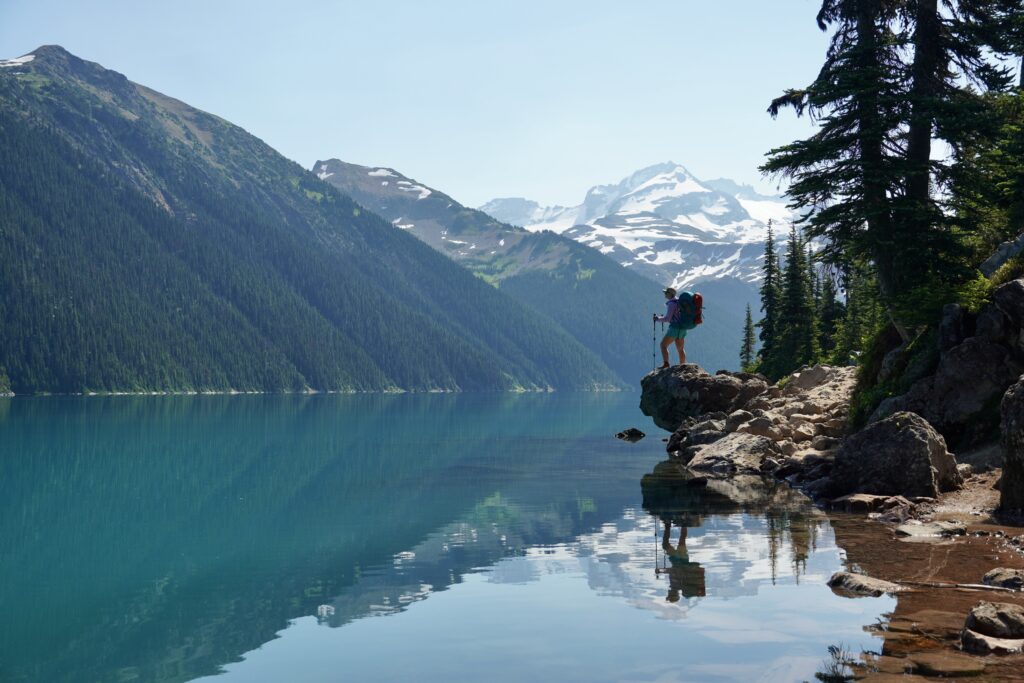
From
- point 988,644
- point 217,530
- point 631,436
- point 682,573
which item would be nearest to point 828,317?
point 631,436

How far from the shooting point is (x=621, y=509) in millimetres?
25797

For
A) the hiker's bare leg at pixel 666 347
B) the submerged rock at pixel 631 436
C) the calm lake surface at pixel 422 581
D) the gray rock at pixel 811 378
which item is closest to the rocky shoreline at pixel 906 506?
the gray rock at pixel 811 378

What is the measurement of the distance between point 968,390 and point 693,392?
2545 centimetres

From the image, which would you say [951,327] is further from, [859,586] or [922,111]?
[859,586]

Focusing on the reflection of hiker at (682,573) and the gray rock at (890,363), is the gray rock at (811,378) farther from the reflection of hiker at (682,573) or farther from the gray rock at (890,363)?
the reflection of hiker at (682,573)

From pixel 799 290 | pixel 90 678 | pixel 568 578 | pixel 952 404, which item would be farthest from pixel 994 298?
pixel 799 290

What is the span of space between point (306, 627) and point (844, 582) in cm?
789

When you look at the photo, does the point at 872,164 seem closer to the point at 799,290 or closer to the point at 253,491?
the point at 253,491

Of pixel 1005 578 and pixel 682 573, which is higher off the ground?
pixel 1005 578

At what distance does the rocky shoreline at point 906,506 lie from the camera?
10.7 m

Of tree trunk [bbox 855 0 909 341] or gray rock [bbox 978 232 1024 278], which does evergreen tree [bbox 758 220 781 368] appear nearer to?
tree trunk [bbox 855 0 909 341]

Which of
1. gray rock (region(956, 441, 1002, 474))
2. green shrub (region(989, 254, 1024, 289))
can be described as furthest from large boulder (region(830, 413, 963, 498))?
green shrub (region(989, 254, 1024, 289))

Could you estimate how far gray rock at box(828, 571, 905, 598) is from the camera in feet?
45.4

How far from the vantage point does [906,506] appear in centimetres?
2122
